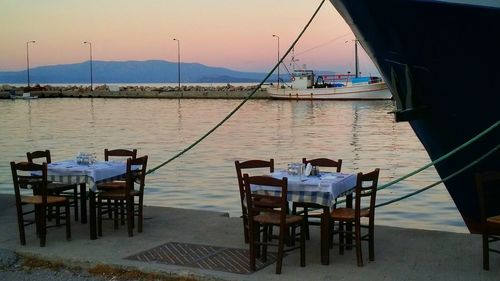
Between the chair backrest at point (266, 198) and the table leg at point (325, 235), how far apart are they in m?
0.47

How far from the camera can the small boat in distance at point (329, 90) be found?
266ft

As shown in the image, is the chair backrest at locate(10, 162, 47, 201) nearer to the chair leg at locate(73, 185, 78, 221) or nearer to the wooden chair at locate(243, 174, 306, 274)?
the chair leg at locate(73, 185, 78, 221)

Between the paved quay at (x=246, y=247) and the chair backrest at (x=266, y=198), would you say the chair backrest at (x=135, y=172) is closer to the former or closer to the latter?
the paved quay at (x=246, y=247)

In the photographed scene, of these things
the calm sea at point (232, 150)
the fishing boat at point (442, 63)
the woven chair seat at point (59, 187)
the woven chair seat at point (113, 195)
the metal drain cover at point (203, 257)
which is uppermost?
the fishing boat at point (442, 63)

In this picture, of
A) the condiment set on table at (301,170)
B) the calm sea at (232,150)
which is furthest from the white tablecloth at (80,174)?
the calm sea at (232,150)

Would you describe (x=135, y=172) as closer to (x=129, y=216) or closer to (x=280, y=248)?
(x=129, y=216)

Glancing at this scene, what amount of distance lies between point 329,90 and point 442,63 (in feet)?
245

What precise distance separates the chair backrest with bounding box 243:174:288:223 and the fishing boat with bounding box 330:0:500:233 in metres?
2.45

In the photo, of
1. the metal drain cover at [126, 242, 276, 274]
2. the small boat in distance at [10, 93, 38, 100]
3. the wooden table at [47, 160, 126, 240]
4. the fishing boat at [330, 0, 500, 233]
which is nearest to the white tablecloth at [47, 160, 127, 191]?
the wooden table at [47, 160, 126, 240]

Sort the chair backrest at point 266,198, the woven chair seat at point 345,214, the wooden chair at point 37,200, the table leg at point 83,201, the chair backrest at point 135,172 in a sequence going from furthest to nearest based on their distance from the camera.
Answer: the table leg at point 83,201 → the chair backrest at point 135,172 → the wooden chair at point 37,200 → the woven chair seat at point 345,214 → the chair backrest at point 266,198

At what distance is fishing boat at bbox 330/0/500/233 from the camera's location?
7555 mm

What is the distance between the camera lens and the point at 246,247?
7.67 m

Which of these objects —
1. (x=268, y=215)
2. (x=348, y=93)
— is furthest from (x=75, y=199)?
(x=348, y=93)

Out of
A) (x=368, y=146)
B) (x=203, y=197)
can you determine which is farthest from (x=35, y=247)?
(x=368, y=146)
